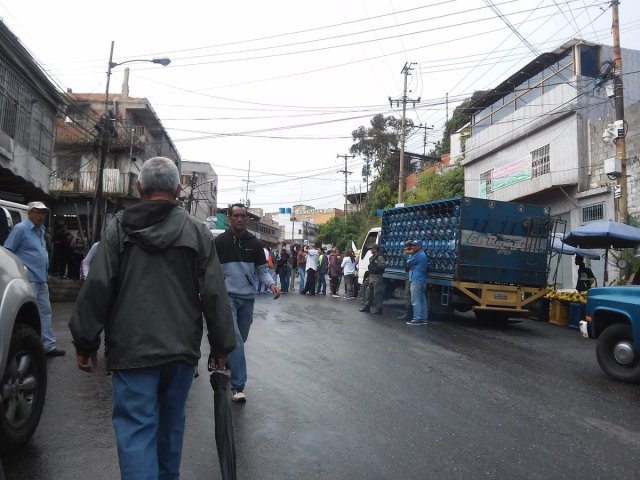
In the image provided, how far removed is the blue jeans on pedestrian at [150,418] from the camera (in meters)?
2.35

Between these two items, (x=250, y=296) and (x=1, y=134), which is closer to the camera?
(x=250, y=296)

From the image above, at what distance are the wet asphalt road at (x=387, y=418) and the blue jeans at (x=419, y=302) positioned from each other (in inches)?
114

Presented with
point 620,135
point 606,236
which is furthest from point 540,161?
point 606,236

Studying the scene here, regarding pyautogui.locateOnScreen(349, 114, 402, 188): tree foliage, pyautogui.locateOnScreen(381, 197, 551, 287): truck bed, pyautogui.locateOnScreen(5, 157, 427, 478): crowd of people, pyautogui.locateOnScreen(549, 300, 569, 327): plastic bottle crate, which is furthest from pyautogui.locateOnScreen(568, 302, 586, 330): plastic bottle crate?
pyautogui.locateOnScreen(349, 114, 402, 188): tree foliage

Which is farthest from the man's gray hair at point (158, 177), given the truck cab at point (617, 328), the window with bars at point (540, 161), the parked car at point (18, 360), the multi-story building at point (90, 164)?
the multi-story building at point (90, 164)

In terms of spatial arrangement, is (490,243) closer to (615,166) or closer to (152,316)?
(615,166)

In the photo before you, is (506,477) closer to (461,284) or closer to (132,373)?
(132,373)

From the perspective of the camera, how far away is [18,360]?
3508 millimetres

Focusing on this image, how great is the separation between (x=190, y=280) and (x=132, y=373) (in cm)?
51

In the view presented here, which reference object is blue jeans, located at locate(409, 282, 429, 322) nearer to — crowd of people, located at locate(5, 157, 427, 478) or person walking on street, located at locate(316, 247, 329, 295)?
person walking on street, located at locate(316, 247, 329, 295)

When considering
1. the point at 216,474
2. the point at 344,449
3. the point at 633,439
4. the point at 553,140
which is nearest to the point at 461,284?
the point at 633,439

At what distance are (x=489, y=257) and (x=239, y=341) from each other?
25.2 ft

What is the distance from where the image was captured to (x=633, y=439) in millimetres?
4207

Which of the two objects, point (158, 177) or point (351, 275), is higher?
point (158, 177)
